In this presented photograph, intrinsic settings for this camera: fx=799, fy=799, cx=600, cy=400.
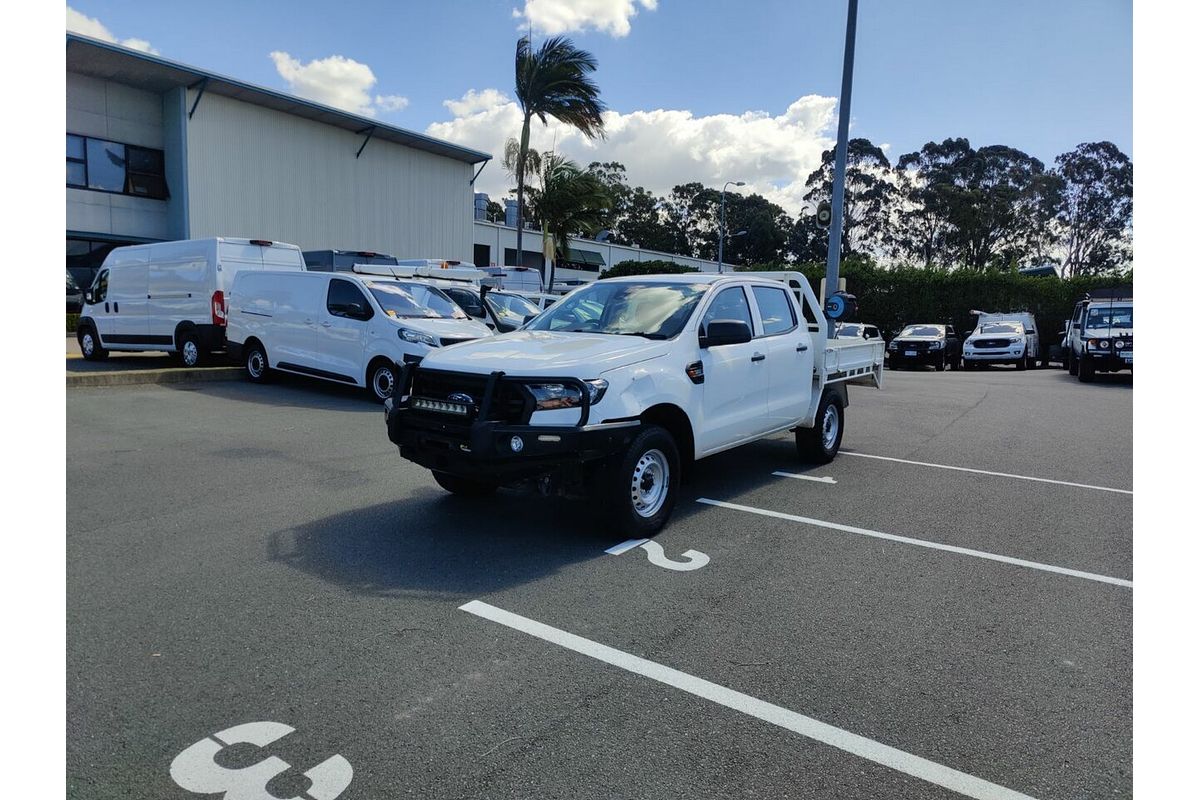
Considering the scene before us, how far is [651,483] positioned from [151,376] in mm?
10423

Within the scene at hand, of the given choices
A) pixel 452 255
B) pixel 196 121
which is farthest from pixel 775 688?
pixel 452 255

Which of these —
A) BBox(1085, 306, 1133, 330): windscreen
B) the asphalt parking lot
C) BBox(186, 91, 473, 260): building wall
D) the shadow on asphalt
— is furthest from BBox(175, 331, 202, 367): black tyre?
BBox(1085, 306, 1133, 330): windscreen

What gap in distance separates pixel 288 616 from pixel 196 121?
26.4 metres

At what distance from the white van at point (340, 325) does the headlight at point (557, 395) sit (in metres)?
6.29

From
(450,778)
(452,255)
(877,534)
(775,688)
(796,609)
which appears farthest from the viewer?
(452,255)

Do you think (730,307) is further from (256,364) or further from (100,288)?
(100,288)

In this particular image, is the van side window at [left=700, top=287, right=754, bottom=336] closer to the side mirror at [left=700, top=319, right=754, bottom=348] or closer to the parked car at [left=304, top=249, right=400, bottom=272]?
the side mirror at [left=700, top=319, right=754, bottom=348]

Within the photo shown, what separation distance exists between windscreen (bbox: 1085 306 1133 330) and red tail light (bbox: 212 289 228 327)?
19.5 m

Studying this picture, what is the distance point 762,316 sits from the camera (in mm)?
7141

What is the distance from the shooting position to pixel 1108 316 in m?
19.6

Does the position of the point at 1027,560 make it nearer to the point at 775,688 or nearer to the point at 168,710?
the point at 775,688

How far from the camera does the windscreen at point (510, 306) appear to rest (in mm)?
15469

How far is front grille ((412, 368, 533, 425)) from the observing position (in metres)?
5.17

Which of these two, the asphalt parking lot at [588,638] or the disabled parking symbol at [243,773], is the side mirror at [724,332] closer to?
the asphalt parking lot at [588,638]
